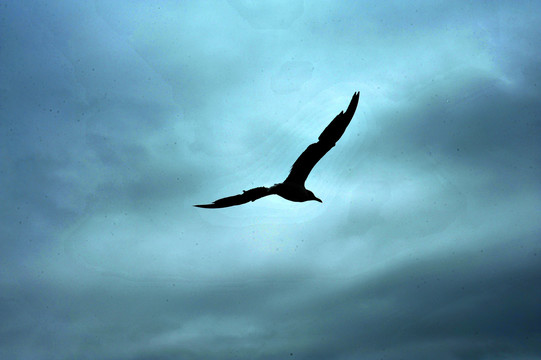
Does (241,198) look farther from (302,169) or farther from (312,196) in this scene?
(312,196)

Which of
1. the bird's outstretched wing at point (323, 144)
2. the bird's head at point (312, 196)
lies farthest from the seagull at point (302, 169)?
the bird's head at point (312, 196)

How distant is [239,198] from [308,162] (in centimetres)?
365

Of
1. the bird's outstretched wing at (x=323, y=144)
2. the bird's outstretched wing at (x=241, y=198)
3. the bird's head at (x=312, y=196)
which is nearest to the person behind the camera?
the bird's outstretched wing at (x=241, y=198)

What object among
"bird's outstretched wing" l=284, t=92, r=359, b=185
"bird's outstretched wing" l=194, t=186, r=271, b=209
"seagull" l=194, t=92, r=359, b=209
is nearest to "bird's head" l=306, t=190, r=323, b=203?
"seagull" l=194, t=92, r=359, b=209

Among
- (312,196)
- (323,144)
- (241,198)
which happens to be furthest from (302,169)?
(241,198)

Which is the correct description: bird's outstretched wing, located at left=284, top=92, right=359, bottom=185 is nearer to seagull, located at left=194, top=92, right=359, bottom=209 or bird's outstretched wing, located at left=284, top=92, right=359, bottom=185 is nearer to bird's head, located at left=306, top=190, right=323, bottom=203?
seagull, located at left=194, top=92, right=359, bottom=209

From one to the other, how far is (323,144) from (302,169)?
1563 mm

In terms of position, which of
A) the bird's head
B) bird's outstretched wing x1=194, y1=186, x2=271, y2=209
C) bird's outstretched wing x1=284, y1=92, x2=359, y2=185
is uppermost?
bird's outstretched wing x1=284, y1=92, x2=359, y2=185

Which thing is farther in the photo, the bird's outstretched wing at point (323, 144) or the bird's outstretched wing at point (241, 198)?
the bird's outstretched wing at point (323, 144)

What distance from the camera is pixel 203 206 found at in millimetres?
21188

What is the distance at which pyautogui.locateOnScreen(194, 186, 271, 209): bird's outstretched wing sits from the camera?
21266 millimetres

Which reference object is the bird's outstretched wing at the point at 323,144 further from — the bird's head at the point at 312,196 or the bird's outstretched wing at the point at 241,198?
the bird's outstretched wing at the point at 241,198

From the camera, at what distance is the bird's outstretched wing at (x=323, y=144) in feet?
71.8

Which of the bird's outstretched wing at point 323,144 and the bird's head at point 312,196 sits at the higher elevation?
the bird's outstretched wing at point 323,144
